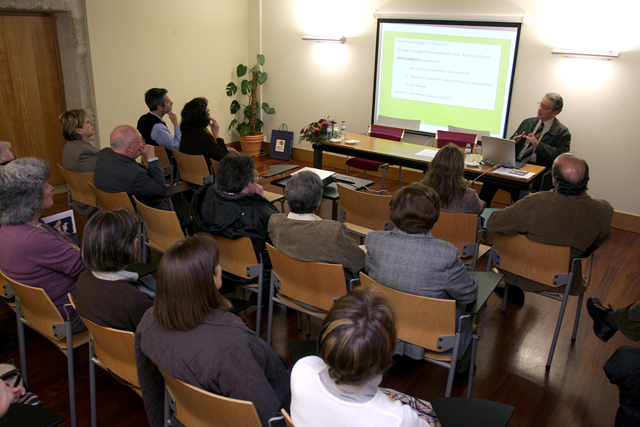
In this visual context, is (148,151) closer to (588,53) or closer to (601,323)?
(601,323)

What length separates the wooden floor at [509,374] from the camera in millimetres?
2584

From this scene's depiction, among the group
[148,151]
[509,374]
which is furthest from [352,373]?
[148,151]

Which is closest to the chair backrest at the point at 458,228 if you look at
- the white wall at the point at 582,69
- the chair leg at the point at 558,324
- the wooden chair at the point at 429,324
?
the chair leg at the point at 558,324

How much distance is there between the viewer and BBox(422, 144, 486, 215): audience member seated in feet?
10.7

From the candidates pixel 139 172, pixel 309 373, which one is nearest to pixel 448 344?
pixel 309 373

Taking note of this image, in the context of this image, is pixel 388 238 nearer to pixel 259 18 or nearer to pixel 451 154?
pixel 451 154

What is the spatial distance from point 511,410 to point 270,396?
81cm

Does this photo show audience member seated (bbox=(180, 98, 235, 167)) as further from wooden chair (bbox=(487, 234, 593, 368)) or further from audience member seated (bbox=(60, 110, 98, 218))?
Answer: wooden chair (bbox=(487, 234, 593, 368))

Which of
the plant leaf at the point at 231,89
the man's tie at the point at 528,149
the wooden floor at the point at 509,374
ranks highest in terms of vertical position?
the plant leaf at the point at 231,89

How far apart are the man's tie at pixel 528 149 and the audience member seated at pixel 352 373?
4.49 meters

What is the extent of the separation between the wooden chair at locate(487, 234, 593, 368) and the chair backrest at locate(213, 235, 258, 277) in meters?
1.59

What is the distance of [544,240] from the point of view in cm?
296

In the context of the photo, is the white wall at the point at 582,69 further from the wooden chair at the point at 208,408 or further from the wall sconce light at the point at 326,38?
the wooden chair at the point at 208,408

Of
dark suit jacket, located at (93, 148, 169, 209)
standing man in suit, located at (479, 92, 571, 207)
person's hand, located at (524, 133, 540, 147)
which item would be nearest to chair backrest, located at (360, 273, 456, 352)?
dark suit jacket, located at (93, 148, 169, 209)
